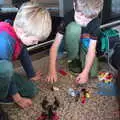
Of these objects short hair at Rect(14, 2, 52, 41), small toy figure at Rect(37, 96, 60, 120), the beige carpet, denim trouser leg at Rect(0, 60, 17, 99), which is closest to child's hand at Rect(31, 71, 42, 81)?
the beige carpet

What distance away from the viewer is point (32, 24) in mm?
991

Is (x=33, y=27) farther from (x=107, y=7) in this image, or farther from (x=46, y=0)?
(x=107, y=7)

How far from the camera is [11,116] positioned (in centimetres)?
111

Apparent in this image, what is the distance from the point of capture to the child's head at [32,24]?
3.25 feet

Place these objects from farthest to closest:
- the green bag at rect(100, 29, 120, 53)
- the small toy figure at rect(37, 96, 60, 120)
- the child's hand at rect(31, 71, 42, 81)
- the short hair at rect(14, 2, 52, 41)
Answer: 1. the green bag at rect(100, 29, 120, 53)
2. the child's hand at rect(31, 71, 42, 81)
3. the small toy figure at rect(37, 96, 60, 120)
4. the short hair at rect(14, 2, 52, 41)

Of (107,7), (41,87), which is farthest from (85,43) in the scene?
(107,7)

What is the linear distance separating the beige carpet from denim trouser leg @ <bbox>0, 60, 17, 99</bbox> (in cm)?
11

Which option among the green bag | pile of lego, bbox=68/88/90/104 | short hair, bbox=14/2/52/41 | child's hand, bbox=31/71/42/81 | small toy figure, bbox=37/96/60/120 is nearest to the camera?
short hair, bbox=14/2/52/41

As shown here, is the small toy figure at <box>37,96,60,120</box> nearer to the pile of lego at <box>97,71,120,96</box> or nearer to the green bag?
the pile of lego at <box>97,71,120,96</box>

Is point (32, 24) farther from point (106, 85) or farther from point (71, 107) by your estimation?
point (106, 85)

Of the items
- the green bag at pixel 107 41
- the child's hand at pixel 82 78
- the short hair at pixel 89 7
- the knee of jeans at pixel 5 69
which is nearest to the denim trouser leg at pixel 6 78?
the knee of jeans at pixel 5 69

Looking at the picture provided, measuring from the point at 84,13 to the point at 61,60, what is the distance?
0.36 m

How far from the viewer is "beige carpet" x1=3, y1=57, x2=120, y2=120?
1.11 metres

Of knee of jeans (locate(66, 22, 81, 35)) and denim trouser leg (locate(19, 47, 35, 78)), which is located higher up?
knee of jeans (locate(66, 22, 81, 35))
